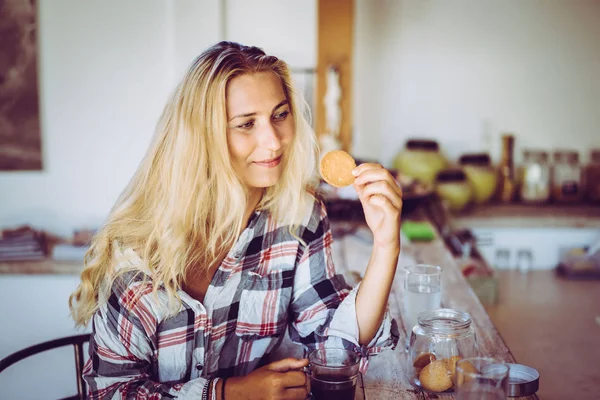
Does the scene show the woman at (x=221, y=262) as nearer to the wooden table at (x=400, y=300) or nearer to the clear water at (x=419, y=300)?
the wooden table at (x=400, y=300)

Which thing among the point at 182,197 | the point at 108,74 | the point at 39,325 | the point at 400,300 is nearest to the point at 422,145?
the point at 108,74

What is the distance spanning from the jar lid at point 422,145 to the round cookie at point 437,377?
3021 millimetres

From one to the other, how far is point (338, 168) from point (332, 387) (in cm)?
56

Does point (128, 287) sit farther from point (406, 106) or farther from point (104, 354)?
point (406, 106)

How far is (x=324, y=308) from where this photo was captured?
5.06ft

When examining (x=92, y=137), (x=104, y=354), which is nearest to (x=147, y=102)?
(x=92, y=137)

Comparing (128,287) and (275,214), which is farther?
(275,214)

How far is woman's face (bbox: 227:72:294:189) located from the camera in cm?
144

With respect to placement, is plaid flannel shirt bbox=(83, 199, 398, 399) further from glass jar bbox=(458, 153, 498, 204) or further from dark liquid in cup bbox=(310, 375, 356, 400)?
glass jar bbox=(458, 153, 498, 204)

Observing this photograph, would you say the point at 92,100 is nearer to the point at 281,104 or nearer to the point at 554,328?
the point at 281,104

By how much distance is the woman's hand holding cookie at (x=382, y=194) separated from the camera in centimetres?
133

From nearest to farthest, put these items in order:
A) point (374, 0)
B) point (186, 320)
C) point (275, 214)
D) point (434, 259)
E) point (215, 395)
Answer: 1. point (215, 395)
2. point (186, 320)
3. point (275, 214)
4. point (434, 259)
5. point (374, 0)

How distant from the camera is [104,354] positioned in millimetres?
1305

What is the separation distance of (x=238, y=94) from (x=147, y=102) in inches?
75.8
